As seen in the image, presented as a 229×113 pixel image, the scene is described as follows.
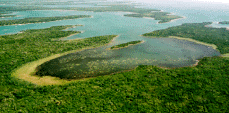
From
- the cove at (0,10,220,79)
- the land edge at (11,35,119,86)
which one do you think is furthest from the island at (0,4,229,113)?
the cove at (0,10,220,79)

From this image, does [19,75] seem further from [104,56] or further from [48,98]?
[104,56]

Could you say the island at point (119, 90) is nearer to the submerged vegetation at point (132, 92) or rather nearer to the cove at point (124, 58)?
the submerged vegetation at point (132, 92)

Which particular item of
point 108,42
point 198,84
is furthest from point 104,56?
point 198,84

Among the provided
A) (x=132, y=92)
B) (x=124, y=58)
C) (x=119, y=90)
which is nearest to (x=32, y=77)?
(x=119, y=90)

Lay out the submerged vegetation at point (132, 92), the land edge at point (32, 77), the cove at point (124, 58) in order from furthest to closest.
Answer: the cove at point (124, 58) < the land edge at point (32, 77) < the submerged vegetation at point (132, 92)

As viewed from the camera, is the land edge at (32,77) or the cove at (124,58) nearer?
the land edge at (32,77)

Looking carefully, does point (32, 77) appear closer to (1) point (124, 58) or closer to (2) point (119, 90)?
(2) point (119, 90)

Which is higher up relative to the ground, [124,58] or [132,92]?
[124,58]

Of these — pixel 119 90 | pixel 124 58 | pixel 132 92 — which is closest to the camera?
pixel 132 92

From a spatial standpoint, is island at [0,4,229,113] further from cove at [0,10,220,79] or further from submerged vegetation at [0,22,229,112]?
cove at [0,10,220,79]

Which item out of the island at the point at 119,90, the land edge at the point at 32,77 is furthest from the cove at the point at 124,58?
the island at the point at 119,90

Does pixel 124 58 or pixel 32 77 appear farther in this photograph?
pixel 124 58

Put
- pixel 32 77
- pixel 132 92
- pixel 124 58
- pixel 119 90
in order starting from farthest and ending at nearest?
pixel 124 58 < pixel 32 77 < pixel 119 90 < pixel 132 92
